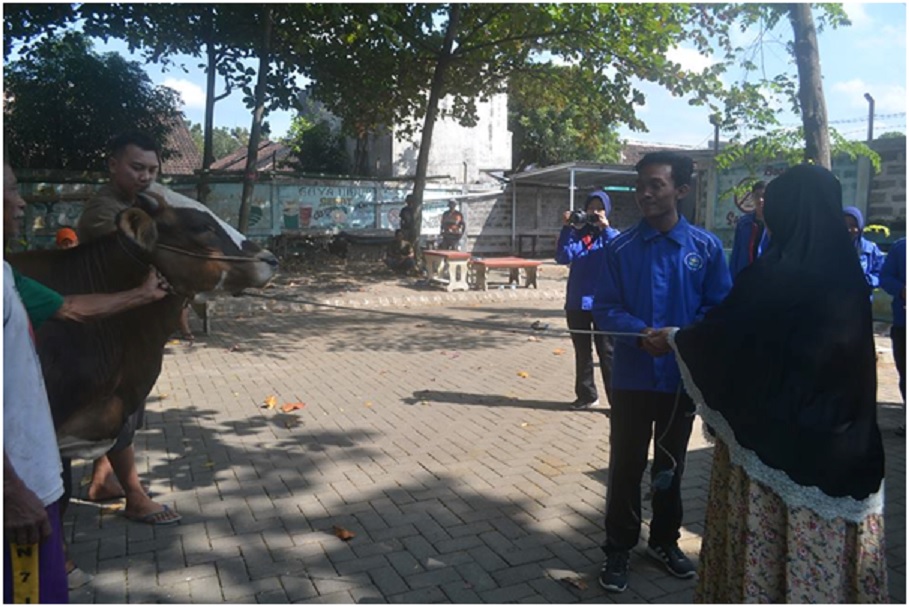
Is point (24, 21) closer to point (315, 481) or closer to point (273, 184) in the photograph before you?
point (273, 184)

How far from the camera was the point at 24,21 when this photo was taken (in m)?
11.9

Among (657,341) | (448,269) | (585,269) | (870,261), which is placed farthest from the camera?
(448,269)

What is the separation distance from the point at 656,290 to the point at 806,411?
3.02 feet

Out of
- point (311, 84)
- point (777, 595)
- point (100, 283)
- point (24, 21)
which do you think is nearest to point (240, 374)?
point (100, 283)

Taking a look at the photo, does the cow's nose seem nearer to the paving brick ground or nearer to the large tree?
the paving brick ground

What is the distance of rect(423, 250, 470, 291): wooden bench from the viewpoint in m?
13.7

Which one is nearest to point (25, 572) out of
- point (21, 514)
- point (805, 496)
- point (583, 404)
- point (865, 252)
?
point (21, 514)

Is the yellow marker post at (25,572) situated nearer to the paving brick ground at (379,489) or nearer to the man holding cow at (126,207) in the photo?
the paving brick ground at (379,489)

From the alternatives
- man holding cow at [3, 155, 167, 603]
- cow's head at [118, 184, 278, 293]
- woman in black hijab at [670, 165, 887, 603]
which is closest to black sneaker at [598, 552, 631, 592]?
woman in black hijab at [670, 165, 887, 603]

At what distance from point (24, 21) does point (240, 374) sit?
8.53 metres

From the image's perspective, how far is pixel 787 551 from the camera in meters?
2.44

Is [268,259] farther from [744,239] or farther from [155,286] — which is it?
[744,239]

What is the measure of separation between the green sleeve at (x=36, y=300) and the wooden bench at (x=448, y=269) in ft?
37.9

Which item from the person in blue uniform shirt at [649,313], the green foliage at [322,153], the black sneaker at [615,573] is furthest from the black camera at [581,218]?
the green foliage at [322,153]
